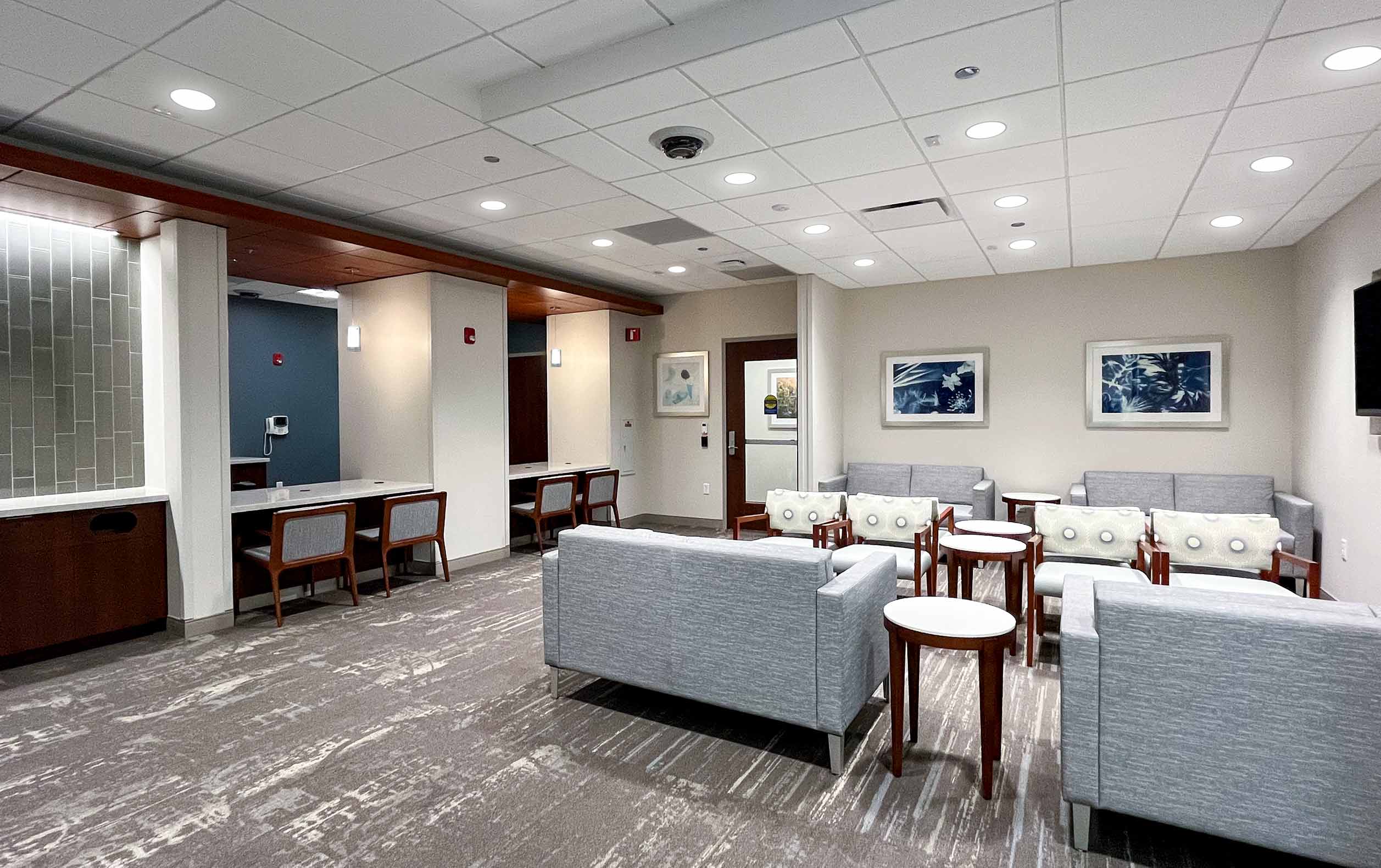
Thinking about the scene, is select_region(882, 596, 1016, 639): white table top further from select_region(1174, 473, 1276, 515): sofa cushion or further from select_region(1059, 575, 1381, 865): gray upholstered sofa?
select_region(1174, 473, 1276, 515): sofa cushion

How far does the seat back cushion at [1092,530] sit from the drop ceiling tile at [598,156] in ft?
9.69

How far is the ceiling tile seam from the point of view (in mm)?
2332

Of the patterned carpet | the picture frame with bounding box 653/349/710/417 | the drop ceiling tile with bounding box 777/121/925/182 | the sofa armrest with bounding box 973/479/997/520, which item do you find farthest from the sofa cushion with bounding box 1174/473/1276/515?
the picture frame with bounding box 653/349/710/417

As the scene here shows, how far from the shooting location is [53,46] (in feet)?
8.72

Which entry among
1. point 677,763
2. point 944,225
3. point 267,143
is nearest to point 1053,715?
point 677,763

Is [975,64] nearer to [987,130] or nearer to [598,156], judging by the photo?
[987,130]

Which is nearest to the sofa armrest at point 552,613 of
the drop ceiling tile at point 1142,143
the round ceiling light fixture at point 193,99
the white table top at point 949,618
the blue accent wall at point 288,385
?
the white table top at point 949,618

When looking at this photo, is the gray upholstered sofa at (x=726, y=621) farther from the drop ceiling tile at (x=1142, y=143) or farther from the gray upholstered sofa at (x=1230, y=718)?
the drop ceiling tile at (x=1142, y=143)

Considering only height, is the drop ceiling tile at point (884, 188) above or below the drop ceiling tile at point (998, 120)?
above

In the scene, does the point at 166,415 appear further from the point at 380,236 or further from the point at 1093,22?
the point at 1093,22

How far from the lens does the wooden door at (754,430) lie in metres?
7.60

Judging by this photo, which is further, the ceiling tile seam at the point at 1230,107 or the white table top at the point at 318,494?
the white table top at the point at 318,494

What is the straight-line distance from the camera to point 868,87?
9.18ft

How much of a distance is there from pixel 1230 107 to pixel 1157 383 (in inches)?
142
